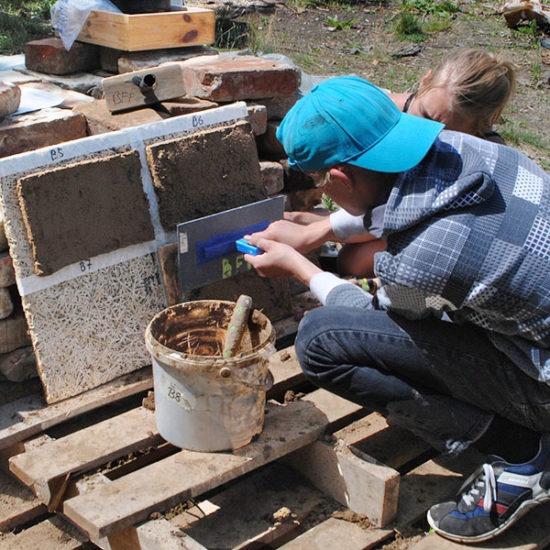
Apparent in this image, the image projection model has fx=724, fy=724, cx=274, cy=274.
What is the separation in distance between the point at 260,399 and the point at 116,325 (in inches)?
26.6

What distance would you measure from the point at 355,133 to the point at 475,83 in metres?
1.15

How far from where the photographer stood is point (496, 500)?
2213 mm

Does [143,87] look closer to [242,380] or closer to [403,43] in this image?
[242,380]

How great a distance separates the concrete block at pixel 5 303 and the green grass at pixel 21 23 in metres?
2.15

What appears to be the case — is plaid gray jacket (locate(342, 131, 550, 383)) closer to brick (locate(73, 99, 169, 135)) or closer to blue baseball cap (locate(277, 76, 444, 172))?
blue baseball cap (locate(277, 76, 444, 172))

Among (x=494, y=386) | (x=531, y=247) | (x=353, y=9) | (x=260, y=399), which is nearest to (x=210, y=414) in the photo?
(x=260, y=399)

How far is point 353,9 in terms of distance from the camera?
9.02m

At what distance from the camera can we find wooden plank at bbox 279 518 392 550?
218cm

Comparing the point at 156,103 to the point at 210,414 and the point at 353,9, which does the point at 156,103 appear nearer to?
the point at 210,414

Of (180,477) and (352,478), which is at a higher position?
(180,477)

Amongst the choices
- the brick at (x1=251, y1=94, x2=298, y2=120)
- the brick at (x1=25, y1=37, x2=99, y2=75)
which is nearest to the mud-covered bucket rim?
the brick at (x1=251, y1=94, x2=298, y2=120)

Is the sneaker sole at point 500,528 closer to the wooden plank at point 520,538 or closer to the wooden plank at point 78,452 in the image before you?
the wooden plank at point 520,538

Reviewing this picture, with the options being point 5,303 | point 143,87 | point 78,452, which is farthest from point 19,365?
point 143,87

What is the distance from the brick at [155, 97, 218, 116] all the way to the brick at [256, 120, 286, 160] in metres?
0.33
